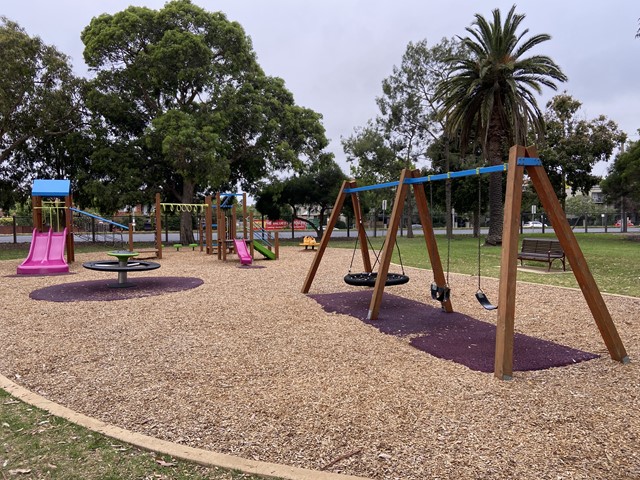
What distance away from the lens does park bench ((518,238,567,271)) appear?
11.7 metres

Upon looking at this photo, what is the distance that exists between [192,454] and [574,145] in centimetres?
3428

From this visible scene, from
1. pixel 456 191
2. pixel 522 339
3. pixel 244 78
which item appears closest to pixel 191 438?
pixel 522 339

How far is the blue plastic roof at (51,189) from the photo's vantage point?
14172mm

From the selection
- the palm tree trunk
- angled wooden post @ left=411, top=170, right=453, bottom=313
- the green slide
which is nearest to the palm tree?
the palm tree trunk

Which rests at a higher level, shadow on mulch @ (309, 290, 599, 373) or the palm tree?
the palm tree

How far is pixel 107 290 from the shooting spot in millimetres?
9164

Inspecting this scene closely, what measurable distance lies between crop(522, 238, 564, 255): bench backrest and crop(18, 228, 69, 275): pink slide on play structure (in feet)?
43.3

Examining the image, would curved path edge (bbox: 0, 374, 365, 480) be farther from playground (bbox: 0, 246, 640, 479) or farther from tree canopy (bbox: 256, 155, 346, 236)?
tree canopy (bbox: 256, 155, 346, 236)

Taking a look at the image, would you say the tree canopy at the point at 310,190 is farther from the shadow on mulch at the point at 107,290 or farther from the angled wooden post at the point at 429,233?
the angled wooden post at the point at 429,233

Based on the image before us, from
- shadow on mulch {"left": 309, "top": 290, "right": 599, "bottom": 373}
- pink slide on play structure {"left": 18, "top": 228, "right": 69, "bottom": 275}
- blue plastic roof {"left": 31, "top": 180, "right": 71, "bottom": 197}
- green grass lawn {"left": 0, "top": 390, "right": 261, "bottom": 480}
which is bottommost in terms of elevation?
green grass lawn {"left": 0, "top": 390, "right": 261, "bottom": 480}

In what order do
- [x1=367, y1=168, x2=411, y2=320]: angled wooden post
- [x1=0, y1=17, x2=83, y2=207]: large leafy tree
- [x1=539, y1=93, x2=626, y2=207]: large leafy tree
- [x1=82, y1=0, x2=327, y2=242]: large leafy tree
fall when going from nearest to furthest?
[x1=367, y1=168, x2=411, y2=320]: angled wooden post → [x1=0, y1=17, x2=83, y2=207]: large leafy tree → [x1=82, y1=0, x2=327, y2=242]: large leafy tree → [x1=539, y1=93, x2=626, y2=207]: large leafy tree

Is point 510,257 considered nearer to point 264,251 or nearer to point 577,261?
point 577,261

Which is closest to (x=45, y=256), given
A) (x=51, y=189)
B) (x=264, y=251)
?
(x=51, y=189)

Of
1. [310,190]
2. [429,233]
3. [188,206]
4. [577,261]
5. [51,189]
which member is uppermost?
[310,190]
